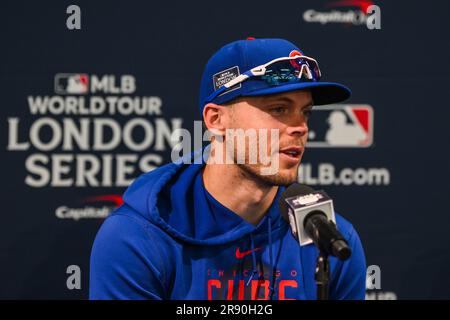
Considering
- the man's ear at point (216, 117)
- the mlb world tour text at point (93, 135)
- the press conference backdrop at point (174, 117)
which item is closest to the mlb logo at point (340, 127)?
the press conference backdrop at point (174, 117)

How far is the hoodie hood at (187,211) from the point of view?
1784mm

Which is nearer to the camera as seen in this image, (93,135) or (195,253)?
(195,253)

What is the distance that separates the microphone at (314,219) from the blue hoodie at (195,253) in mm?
376

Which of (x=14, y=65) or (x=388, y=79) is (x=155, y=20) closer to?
(x=14, y=65)

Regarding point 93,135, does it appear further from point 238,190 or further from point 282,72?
point 282,72

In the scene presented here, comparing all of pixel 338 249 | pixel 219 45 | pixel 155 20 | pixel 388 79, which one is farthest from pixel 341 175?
pixel 338 249

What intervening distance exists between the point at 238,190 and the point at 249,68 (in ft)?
1.10

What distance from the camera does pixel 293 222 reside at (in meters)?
1.42

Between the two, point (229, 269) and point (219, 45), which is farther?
point (219, 45)

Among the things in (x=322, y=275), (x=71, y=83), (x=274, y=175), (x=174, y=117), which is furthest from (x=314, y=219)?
(x=71, y=83)

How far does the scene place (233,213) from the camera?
185 cm
